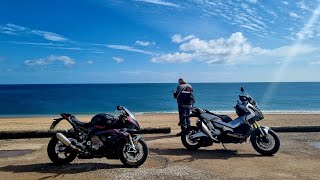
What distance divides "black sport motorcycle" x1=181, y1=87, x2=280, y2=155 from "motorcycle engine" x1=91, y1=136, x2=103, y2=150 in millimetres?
2872

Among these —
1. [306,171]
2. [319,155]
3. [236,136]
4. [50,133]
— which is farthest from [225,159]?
[50,133]

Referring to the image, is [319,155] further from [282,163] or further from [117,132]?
[117,132]

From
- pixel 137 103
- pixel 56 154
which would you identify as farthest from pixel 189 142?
pixel 137 103

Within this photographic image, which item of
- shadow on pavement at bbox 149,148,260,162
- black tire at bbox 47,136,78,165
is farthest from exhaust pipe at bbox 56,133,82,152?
shadow on pavement at bbox 149,148,260,162

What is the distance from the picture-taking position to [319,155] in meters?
9.41

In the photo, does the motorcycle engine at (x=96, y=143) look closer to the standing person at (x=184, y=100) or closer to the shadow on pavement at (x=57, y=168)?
the shadow on pavement at (x=57, y=168)

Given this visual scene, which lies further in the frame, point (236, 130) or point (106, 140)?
point (236, 130)

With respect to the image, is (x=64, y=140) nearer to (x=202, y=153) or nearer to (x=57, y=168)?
(x=57, y=168)

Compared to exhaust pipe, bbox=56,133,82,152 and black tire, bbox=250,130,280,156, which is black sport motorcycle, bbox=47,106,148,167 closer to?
exhaust pipe, bbox=56,133,82,152

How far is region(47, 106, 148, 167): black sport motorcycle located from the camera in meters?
7.90

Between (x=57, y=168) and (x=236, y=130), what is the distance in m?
4.75

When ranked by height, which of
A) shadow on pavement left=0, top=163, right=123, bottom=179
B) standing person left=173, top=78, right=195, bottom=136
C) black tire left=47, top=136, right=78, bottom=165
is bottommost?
shadow on pavement left=0, top=163, right=123, bottom=179

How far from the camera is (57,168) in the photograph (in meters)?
7.79

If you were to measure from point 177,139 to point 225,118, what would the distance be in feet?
7.85
